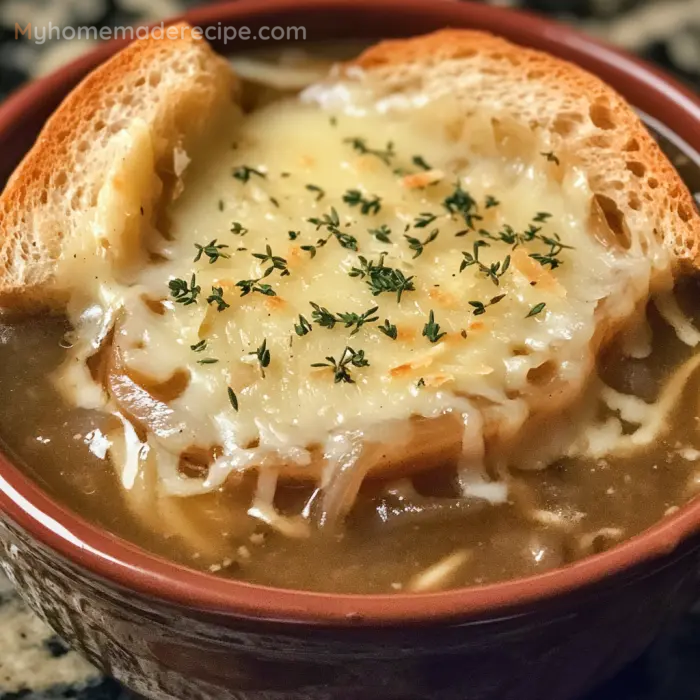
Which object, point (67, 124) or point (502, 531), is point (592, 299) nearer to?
point (502, 531)

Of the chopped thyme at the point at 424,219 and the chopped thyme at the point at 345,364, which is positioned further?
the chopped thyme at the point at 424,219

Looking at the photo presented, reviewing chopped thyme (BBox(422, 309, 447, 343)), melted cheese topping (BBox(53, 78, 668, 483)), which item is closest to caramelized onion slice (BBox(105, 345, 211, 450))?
melted cheese topping (BBox(53, 78, 668, 483))

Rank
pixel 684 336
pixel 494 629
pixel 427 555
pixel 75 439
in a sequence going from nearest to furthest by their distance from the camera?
pixel 494 629 → pixel 427 555 → pixel 75 439 → pixel 684 336

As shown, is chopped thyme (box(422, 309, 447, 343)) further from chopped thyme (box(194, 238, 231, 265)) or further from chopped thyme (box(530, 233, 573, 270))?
chopped thyme (box(194, 238, 231, 265))

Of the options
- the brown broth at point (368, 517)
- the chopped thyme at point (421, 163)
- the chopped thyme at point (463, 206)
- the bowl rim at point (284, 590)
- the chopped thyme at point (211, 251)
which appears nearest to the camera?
the bowl rim at point (284, 590)

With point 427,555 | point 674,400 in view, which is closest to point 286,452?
point 427,555

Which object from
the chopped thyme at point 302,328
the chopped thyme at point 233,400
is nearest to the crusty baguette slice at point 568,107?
the chopped thyme at point 302,328

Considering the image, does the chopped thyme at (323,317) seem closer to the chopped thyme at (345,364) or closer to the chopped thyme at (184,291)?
the chopped thyme at (345,364)
